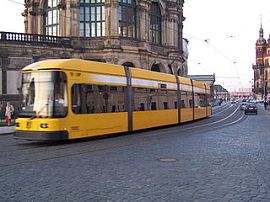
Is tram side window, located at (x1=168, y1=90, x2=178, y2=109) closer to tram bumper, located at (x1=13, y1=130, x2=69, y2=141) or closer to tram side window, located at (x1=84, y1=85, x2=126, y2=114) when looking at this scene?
tram side window, located at (x1=84, y1=85, x2=126, y2=114)

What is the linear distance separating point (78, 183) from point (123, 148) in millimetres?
4838

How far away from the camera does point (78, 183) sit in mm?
6559

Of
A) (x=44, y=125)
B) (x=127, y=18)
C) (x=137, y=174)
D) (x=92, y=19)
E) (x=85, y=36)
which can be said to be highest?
(x=127, y=18)

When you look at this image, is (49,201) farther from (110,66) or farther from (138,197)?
(110,66)

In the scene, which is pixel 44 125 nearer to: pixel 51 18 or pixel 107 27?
pixel 107 27

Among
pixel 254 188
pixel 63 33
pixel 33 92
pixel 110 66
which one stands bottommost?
pixel 254 188

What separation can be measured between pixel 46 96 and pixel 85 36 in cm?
2071

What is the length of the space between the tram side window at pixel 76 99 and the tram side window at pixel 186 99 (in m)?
11.3

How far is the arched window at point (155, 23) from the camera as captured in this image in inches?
1399

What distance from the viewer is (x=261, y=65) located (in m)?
157

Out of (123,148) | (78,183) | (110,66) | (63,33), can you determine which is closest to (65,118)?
(123,148)

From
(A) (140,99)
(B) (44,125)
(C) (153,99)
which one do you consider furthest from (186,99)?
(B) (44,125)

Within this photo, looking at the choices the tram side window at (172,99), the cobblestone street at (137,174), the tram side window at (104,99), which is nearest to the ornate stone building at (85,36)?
the tram side window at (172,99)

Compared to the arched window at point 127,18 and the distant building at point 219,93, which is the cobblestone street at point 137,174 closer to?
the arched window at point 127,18
